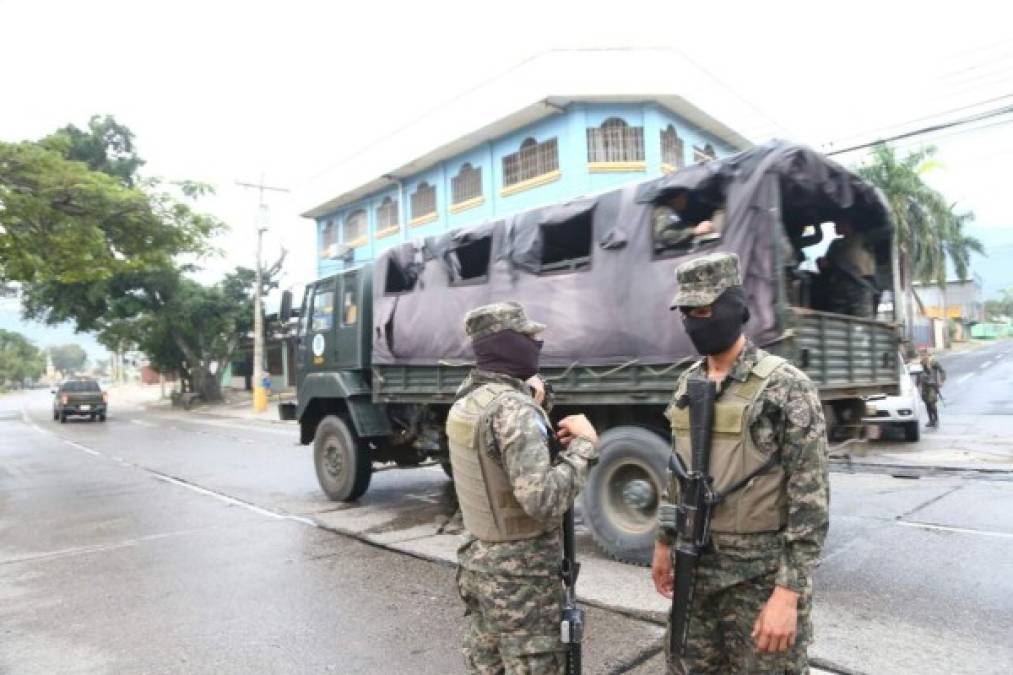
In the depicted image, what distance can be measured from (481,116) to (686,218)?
15.1 meters

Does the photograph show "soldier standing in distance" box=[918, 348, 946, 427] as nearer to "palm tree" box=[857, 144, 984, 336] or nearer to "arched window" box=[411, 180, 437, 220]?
"palm tree" box=[857, 144, 984, 336]

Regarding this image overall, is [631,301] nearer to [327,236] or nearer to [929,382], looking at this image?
[929,382]

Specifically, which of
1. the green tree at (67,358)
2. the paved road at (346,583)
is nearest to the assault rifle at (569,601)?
the paved road at (346,583)

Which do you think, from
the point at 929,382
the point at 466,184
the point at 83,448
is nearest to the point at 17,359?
the point at 83,448

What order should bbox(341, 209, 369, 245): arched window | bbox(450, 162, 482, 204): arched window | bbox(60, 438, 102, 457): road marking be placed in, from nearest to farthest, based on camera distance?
bbox(60, 438, 102, 457): road marking
bbox(450, 162, 482, 204): arched window
bbox(341, 209, 369, 245): arched window

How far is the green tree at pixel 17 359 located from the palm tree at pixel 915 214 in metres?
91.5

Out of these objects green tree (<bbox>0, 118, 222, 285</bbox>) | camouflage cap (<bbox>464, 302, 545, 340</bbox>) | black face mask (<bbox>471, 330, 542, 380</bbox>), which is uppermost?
green tree (<bbox>0, 118, 222, 285</bbox>)

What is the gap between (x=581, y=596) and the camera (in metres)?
4.33

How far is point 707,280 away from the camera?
2191mm

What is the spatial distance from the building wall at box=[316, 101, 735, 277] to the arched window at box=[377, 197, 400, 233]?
0.78 meters

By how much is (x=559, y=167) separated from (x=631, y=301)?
13.7m

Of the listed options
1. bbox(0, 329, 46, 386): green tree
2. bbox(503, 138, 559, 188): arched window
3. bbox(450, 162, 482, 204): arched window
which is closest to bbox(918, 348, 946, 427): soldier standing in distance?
bbox(503, 138, 559, 188): arched window

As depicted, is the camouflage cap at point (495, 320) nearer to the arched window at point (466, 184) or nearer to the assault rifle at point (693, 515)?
the assault rifle at point (693, 515)

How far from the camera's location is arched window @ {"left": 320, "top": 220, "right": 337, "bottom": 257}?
90.6ft
